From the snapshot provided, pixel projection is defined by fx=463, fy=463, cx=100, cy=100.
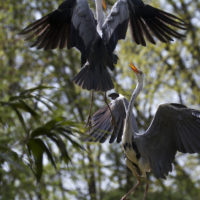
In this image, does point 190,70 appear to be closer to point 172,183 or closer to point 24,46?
point 172,183

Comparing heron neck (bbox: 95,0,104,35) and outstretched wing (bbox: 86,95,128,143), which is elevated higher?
heron neck (bbox: 95,0,104,35)

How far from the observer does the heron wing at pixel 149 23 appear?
5.36 metres

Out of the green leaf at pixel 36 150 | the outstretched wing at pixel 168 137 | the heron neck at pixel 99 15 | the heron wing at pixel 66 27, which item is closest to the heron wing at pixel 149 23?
the heron neck at pixel 99 15

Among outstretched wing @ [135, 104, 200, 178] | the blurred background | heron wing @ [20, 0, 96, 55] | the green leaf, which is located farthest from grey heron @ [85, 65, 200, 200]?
the blurred background

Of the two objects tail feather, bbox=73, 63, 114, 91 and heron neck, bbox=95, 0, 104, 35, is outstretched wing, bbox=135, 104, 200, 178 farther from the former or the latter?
heron neck, bbox=95, 0, 104, 35

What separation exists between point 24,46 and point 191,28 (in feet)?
13.6

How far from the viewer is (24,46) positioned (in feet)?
37.6

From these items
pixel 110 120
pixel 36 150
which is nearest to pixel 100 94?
pixel 110 120

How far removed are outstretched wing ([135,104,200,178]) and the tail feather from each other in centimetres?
85

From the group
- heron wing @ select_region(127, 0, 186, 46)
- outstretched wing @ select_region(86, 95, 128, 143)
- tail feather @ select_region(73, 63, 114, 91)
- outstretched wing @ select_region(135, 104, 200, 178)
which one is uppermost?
heron wing @ select_region(127, 0, 186, 46)

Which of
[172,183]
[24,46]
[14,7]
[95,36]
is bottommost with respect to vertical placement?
[172,183]

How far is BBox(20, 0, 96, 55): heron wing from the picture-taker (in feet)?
15.8

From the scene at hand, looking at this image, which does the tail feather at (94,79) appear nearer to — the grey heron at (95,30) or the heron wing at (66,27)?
the grey heron at (95,30)

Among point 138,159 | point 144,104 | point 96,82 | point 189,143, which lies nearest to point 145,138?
point 138,159
